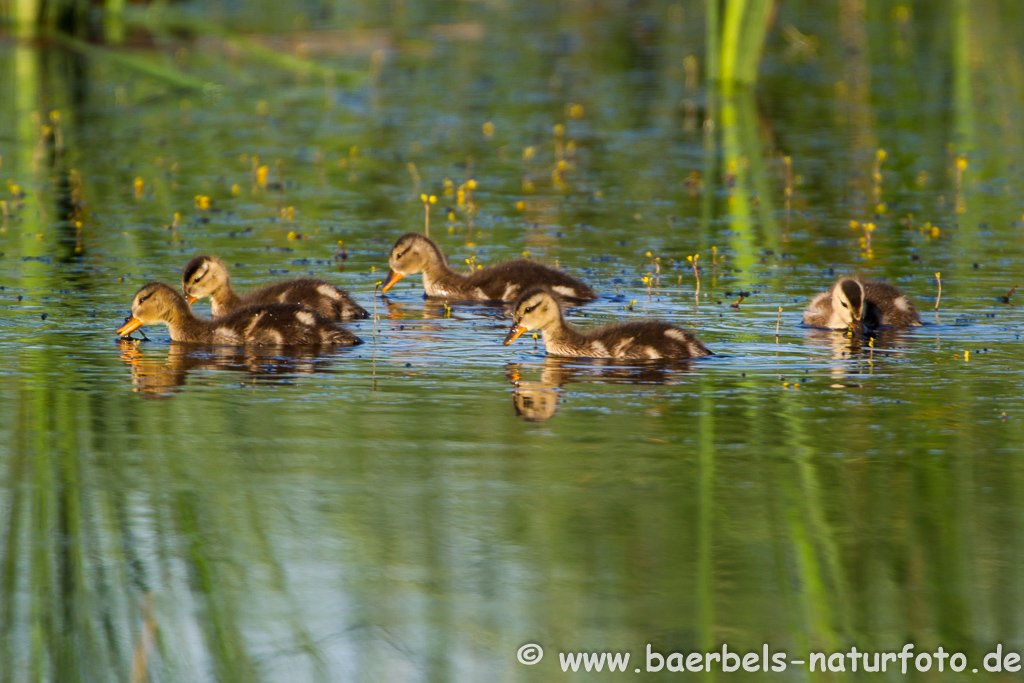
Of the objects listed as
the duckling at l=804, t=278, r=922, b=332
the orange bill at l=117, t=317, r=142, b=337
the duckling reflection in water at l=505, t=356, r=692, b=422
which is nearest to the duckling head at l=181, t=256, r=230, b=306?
the orange bill at l=117, t=317, r=142, b=337

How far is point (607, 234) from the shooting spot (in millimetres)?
17312

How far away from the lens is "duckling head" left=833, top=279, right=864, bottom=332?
12094mm

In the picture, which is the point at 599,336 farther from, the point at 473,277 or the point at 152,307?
the point at 152,307

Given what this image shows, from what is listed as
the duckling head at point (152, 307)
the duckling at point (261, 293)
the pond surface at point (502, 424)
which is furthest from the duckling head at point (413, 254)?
the duckling head at point (152, 307)

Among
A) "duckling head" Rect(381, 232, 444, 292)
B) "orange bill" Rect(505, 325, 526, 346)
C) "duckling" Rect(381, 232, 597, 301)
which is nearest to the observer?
"orange bill" Rect(505, 325, 526, 346)

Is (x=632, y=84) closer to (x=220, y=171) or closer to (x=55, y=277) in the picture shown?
(x=220, y=171)

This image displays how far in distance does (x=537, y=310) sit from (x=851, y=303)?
7.43 ft

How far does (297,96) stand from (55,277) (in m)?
15.4

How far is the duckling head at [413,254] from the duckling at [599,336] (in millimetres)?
2340

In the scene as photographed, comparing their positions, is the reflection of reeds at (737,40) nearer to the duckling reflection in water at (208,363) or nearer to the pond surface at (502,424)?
the pond surface at (502,424)

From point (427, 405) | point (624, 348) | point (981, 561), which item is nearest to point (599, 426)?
point (427, 405)

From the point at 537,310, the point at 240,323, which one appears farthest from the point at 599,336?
the point at 240,323

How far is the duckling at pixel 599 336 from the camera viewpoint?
37.5ft

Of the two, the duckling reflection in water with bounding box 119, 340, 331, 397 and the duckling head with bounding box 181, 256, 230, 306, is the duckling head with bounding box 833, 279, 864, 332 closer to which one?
the duckling reflection in water with bounding box 119, 340, 331, 397
